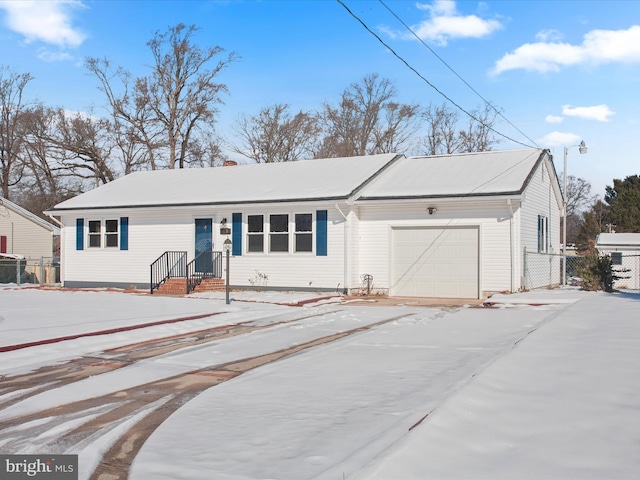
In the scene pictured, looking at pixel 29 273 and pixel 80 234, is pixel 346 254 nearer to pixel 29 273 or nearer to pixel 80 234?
pixel 80 234

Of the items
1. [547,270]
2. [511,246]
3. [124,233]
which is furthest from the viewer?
[124,233]

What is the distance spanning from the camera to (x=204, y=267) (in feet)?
68.9

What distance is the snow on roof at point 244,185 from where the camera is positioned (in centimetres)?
1997

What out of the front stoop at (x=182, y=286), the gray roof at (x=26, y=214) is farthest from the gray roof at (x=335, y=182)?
the gray roof at (x=26, y=214)

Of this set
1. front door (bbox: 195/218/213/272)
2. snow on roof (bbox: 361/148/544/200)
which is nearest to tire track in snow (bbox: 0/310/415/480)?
snow on roof (bbox: 361/148/544/200)

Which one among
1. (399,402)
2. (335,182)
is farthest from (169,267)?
(399,402)

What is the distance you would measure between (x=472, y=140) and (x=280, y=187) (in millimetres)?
24884

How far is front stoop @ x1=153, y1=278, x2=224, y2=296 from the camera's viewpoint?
1989 cm

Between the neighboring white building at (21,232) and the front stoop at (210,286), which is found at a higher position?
the neighboring white building at (21,232)

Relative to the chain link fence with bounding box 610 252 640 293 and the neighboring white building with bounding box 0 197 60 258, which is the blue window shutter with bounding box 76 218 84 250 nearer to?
the neighboring white building with bounding box 0 197 60 258

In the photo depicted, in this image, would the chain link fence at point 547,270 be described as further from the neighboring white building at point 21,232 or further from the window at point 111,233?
the neighboring white building at point 21,232

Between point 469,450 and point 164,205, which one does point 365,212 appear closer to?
point 164,205

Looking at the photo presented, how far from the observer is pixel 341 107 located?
43906 mm

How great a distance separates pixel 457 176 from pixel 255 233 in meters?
6.87
